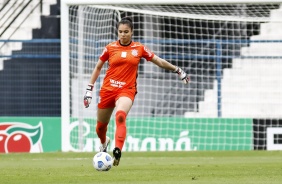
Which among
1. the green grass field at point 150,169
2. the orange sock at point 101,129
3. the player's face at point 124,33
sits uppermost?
the player's face at point 124,33

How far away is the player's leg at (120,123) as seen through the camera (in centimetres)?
1097

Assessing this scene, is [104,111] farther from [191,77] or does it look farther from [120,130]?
[191,77]

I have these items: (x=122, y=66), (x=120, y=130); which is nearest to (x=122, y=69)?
(x=122, y=66)

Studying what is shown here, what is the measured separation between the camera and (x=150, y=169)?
12.2m

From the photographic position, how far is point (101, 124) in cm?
1285

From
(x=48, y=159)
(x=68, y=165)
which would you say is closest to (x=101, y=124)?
(x=68, y=165)

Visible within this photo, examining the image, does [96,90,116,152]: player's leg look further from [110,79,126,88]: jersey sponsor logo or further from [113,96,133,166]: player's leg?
[113,96,133,166]: player's leg

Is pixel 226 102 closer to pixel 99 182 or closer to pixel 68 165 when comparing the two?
pixel 68 165

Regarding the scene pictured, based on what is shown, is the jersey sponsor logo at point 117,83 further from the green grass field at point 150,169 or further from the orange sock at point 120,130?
the green grass field at point 150,169

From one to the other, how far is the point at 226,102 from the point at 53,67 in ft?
13.5

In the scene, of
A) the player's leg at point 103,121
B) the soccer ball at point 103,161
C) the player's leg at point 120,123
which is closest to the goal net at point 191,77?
the player's leg at point 103,121

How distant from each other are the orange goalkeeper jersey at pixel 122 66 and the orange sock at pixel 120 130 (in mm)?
675

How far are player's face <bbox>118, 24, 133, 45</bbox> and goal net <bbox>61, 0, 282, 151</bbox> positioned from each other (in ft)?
20.0

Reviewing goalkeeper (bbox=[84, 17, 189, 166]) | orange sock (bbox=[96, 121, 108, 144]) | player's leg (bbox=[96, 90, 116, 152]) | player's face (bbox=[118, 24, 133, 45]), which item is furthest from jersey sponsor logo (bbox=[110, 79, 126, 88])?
orange sock (bbox=[96, 121, 108, 144])
